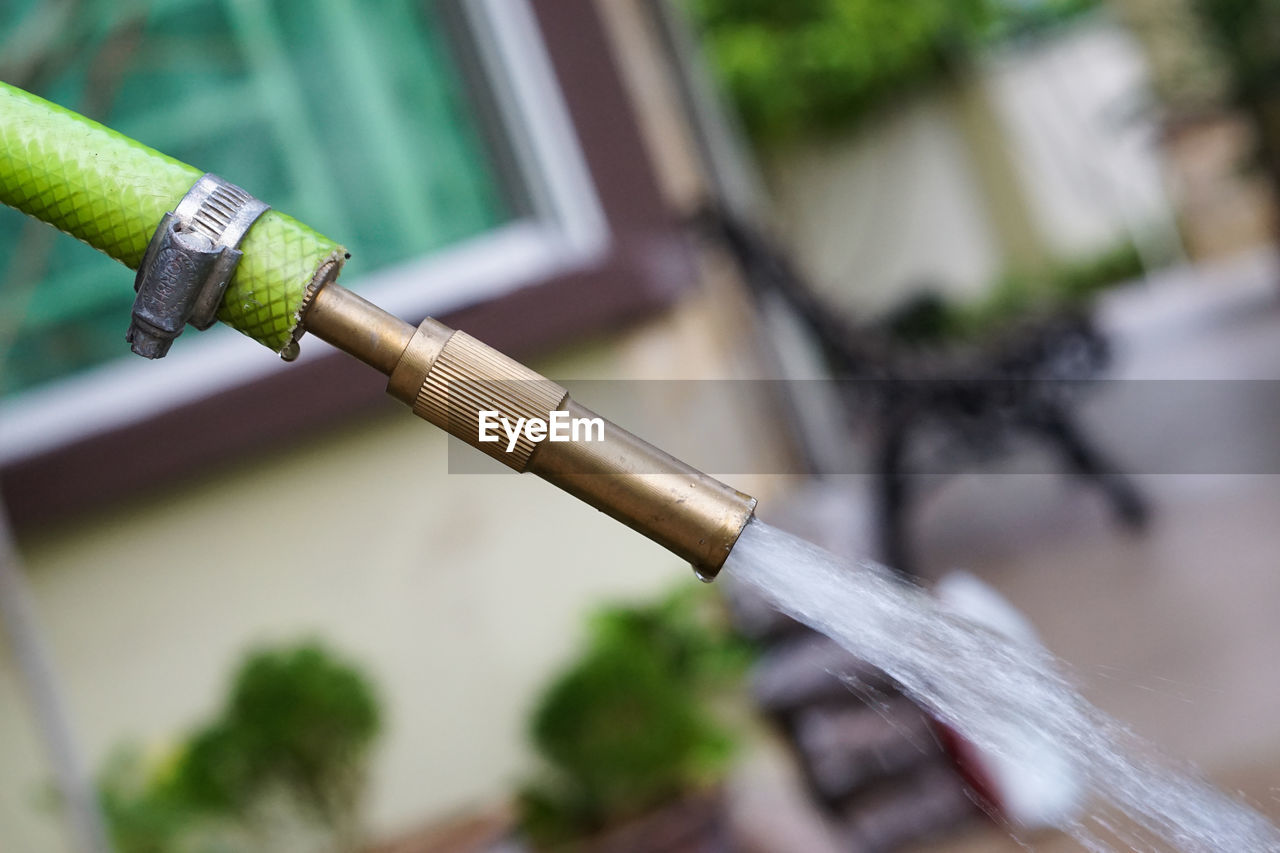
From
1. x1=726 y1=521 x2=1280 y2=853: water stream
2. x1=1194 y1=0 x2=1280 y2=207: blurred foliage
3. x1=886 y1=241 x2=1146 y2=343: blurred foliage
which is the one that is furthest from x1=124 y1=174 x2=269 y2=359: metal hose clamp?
x1=886 y1=241 x2=1146 y2=343: blurred foliage

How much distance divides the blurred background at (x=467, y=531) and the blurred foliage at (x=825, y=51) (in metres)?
10.7

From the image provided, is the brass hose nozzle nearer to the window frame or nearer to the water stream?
the water stream

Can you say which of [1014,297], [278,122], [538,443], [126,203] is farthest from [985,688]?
[1014,297]

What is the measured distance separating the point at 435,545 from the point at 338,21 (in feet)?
4.91

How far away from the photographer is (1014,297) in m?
14.7

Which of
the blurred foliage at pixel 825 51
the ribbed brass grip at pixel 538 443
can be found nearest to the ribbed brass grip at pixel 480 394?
the ribbed brass grip at pixel 538 443

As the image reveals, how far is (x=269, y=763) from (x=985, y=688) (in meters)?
2.09

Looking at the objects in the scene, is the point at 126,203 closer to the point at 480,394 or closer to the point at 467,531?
the point at 480,394

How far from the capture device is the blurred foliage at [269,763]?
2758 millimetres

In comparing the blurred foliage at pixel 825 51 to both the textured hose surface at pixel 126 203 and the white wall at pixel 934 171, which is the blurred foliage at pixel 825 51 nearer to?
the white wall at pixel 934 171

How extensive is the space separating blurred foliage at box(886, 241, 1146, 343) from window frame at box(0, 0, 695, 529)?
418 inches

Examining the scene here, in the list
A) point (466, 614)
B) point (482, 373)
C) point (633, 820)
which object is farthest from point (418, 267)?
point (482, 373)

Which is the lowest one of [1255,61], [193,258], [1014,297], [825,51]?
[193,258]

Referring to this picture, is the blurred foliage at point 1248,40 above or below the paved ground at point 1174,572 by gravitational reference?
above
